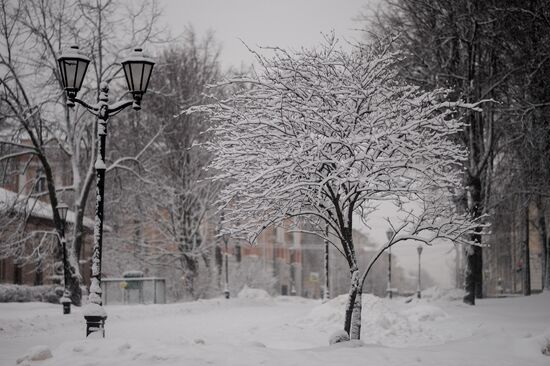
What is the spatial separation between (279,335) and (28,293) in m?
14.1

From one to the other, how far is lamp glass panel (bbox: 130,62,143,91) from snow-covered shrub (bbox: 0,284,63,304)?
17.4m

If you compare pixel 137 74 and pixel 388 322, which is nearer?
pixel 137 74

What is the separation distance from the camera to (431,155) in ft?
39.0

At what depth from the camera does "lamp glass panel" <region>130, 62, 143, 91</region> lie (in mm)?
10711

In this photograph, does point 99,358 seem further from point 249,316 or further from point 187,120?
point 187,120

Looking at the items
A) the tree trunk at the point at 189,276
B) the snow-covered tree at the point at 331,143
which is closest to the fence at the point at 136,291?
the tree trunk at the point at 189,276

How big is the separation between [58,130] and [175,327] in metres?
10.7

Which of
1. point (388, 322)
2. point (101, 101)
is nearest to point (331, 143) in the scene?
point (101, 101)

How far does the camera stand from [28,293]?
26922 millimetres

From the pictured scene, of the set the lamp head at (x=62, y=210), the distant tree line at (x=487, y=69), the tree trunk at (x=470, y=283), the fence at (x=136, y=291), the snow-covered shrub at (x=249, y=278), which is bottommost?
the snow-covered shrub at (x=249, y=278)

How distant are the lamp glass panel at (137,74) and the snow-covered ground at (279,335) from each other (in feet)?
13.9

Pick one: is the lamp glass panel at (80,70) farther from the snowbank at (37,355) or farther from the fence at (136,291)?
the fence at (136,291)

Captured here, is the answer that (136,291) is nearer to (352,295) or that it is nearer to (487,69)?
(487,69)

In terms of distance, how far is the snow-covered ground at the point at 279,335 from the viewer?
866 cm
